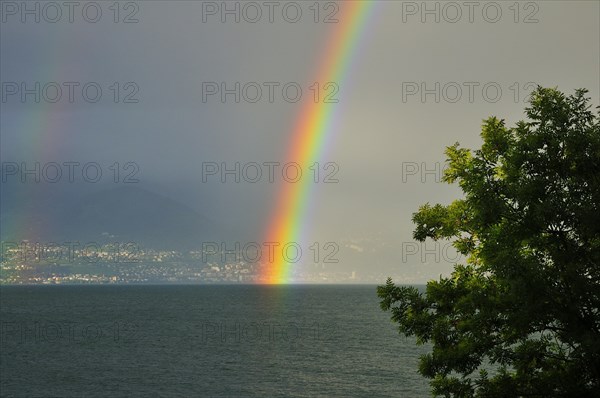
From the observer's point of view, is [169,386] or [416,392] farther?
[169,386]

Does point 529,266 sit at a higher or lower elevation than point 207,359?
higher

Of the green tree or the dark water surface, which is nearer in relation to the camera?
the green tree

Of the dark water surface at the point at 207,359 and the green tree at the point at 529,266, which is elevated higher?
the green tree at the point at 529,266

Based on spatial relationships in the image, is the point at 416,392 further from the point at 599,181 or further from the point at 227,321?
the point at 227,321

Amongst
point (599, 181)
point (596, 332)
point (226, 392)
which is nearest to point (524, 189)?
point (599, 181)

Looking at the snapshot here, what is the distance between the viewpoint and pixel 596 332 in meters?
19.7

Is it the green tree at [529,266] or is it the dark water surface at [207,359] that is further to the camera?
the dark water surface at [207,359]

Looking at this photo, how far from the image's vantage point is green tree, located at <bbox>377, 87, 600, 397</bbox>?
64.1 feet

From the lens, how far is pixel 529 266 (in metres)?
19.0

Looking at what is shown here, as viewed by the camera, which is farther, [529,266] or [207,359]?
[207,359]

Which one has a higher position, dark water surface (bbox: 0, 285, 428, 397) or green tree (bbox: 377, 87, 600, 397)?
green tree (bbox: 377, 87, 600, 397)

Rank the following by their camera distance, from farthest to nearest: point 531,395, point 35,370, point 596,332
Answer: point 35,370, point 531,395, point 596,332

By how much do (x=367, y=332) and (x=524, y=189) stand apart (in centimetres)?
11241

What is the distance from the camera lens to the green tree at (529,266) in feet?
64.1
